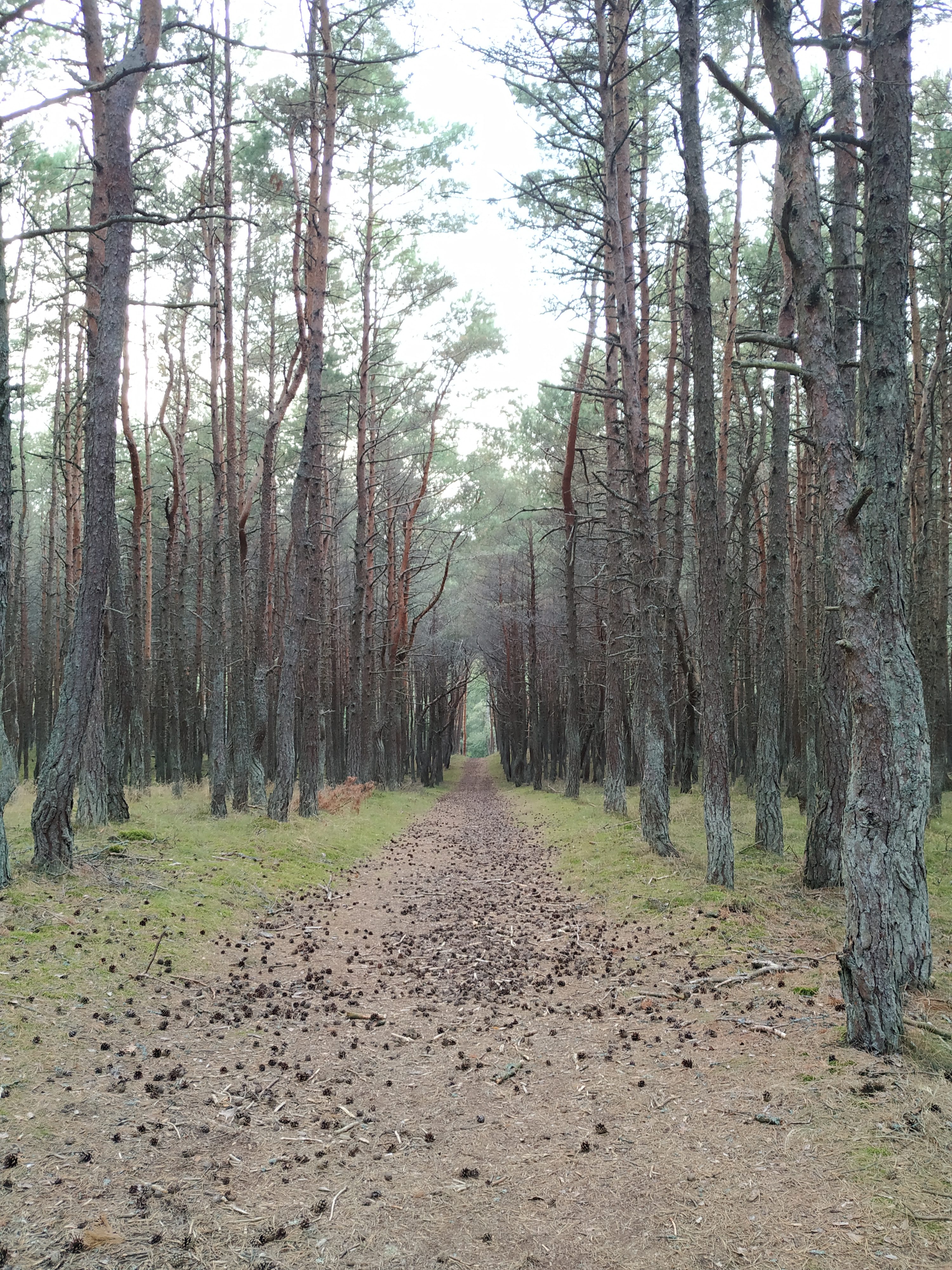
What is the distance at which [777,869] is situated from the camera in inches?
384

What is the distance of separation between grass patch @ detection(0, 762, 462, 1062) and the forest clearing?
0.19 ft

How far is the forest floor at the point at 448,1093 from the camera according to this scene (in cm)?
303

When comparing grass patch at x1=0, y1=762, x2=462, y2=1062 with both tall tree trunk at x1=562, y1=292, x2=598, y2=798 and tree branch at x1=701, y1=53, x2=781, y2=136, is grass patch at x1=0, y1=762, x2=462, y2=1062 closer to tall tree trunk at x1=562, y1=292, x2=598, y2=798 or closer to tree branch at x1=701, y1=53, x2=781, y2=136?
tree branch at x1=701, y1=53, x2=781, y2=136

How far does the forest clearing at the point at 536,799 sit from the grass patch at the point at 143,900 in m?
0.06

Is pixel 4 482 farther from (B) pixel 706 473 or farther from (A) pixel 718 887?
(A) pixel 718 887

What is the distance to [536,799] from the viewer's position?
2378 centimetres

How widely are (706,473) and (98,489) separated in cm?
→ 606

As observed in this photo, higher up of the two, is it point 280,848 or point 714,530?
point 714,530

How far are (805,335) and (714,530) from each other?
3.79 m

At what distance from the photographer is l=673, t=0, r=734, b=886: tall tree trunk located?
846 cm

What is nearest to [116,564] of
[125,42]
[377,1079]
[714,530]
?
[125,42]

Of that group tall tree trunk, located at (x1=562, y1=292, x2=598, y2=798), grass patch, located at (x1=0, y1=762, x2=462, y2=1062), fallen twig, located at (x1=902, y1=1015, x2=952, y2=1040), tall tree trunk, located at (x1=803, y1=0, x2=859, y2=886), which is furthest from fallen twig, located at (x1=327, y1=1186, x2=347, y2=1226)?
tall tree trunk, located at (x1=562, y1=292, x2=598, y2=798)

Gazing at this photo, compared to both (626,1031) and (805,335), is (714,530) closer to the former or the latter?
(805,335)

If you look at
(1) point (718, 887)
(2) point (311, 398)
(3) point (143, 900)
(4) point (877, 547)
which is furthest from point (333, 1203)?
(2) point (311, 398)
